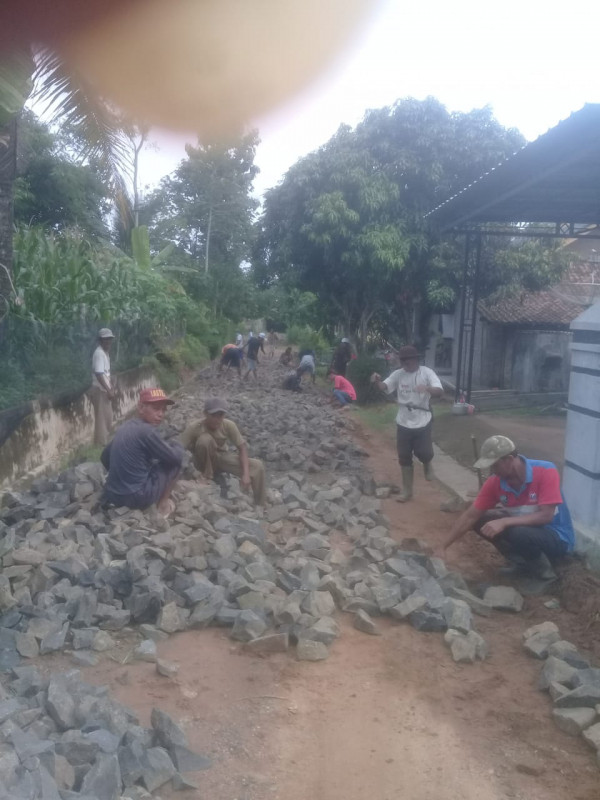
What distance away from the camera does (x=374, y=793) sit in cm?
356

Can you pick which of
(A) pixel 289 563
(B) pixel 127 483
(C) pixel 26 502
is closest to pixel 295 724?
(A) pixel 289 563

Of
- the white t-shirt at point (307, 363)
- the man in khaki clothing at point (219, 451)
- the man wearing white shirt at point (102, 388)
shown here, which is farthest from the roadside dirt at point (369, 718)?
the white t-shirt at point (307, 363)

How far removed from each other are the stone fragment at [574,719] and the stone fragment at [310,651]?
1354 millimetres

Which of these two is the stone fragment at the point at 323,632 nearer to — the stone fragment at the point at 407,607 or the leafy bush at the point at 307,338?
the stone fragment at the point at 407,607

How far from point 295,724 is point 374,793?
655 millimetres

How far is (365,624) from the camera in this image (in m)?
5.26

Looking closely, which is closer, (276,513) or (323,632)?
(323,632)

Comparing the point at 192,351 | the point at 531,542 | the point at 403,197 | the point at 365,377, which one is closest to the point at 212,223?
the point at 192,351

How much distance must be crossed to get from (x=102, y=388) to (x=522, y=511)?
718 centimetres

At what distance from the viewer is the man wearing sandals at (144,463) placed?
677 centimetres

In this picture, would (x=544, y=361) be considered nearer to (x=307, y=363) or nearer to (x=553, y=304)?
(x=553, y=304)

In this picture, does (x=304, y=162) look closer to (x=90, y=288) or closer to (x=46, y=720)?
(x=90, y=288)

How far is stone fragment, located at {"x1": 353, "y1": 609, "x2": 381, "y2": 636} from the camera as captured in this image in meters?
5.23

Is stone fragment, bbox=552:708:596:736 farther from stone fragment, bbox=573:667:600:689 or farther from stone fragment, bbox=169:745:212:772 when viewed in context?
stone fragment, bbox=169:745:212:772
